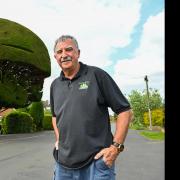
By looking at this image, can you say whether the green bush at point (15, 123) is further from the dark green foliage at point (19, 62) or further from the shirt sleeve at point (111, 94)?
the shirt sleeve at point (111, 94)

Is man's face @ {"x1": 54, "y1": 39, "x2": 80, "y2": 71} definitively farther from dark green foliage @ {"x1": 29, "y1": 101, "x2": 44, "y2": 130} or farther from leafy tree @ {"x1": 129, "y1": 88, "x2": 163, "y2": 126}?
leafy tree @ {"x1": 129, "y1": 88, "x2": 163, "y2": 126}

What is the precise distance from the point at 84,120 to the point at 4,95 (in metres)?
26.7

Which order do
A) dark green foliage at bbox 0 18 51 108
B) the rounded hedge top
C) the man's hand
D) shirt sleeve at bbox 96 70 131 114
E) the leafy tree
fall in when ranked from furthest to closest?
1. the leafy tree
2. dark green foliage at bbox 0 18 51 108
3. the rounded hedge top
4. shirt sleeve at bbox 96 70 131 114
5. the man's hand

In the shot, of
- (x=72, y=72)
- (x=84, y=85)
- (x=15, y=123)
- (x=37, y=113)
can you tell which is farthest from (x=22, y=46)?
(x=84, y=85)

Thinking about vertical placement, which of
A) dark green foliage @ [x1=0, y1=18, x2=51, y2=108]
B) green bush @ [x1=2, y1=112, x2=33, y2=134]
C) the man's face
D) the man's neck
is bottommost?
green bush @ [x1=2, y1=112, x2=33, y2=134]

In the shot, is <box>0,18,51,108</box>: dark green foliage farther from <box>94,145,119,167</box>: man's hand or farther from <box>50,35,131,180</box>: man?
<box>94,145,119,167</box>: man's hand

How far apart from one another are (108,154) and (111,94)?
41 centimetres

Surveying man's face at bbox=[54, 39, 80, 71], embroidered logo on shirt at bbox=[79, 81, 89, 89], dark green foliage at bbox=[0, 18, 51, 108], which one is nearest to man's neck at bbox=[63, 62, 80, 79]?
man's face at bbox=[54, 39, 80, 71]

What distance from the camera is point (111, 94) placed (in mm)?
3098

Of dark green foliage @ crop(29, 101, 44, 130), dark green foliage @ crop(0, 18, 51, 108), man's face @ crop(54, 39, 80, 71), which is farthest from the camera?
dark green foliage @ crop(29, 101, 44, 130)

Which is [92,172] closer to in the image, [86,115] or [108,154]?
[108,154]

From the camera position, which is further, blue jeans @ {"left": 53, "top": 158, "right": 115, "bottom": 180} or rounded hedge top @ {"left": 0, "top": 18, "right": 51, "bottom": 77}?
rounded hedge top @ {"left": 0, "top": 18, "right": 51, "bottom": 77}

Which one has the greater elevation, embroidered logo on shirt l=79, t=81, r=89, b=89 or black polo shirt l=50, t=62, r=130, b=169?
embroidered logo on shirt l=79, t=81, r=89, b=89

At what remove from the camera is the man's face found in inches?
129
